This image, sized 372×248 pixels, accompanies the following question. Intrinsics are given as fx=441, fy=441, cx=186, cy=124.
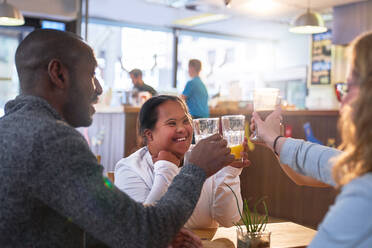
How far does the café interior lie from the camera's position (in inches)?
196

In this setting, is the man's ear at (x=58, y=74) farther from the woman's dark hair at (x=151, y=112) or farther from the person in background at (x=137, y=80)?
the person in background at (x=137, y=80)

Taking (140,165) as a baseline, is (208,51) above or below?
above

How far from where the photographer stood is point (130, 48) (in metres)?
9.69

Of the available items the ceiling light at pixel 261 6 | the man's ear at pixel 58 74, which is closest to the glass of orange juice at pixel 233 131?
the man's ear at pixel 58 74

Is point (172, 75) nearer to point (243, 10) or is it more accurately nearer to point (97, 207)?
point (243, 10)

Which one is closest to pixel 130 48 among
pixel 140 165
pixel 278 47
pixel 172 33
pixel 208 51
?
pixel 172 33

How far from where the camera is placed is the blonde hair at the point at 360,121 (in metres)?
0.80

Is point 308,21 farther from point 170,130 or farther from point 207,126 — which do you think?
point 207,126

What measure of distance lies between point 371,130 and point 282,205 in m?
4.34

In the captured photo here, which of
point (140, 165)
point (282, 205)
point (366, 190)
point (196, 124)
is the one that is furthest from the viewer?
point (282, 205)

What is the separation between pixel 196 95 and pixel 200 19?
3.51 meters

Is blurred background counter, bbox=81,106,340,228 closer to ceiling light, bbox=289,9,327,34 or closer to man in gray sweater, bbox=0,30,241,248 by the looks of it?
ceiling light, bbox=289,9,327,34

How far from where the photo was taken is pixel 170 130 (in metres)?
1.92

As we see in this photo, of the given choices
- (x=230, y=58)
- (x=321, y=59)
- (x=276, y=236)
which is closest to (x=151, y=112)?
(x=276, y=236)
